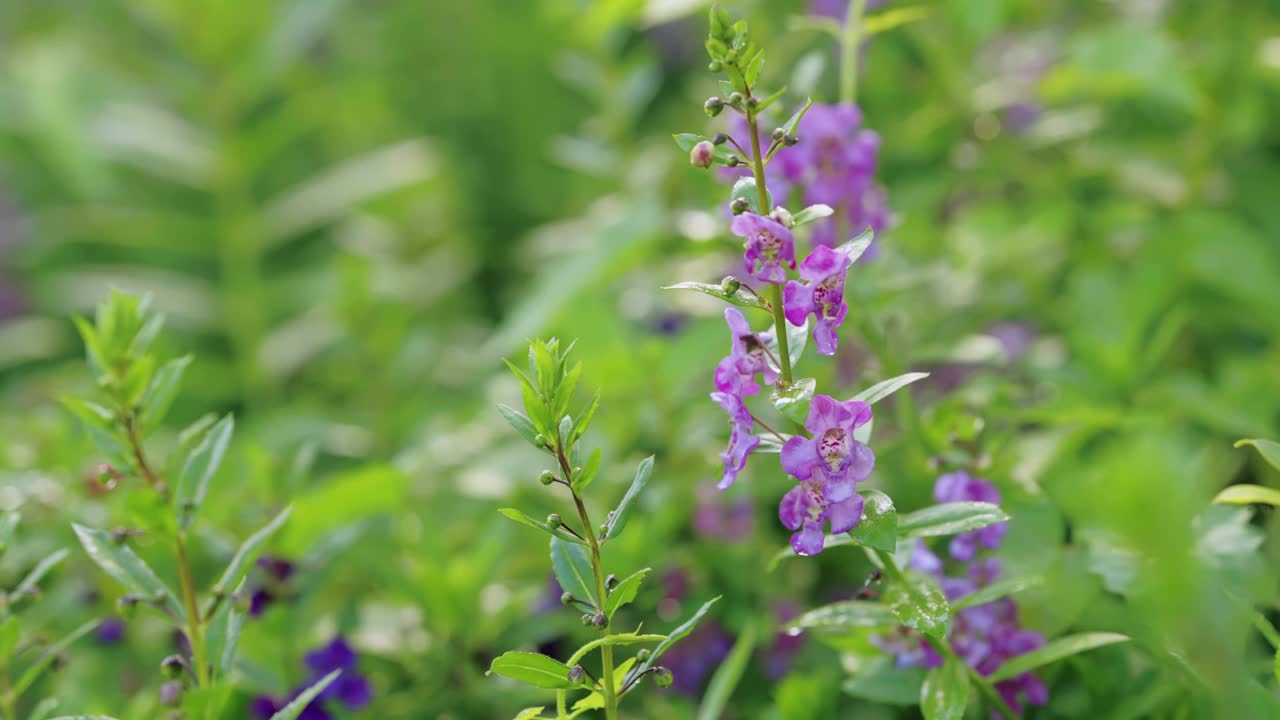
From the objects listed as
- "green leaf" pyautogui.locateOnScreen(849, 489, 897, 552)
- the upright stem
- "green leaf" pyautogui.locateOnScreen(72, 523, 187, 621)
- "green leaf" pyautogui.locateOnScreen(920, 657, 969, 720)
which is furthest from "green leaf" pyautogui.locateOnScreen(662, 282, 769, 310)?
"green leaf" pyautogui.locateOnScreen(72, 523, 187, 621)

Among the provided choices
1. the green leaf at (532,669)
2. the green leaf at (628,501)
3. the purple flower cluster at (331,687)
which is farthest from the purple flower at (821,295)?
the purple flower cluster at (331,687)

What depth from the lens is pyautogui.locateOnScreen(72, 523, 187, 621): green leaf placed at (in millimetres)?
660

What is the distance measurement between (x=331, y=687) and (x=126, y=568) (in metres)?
0.23

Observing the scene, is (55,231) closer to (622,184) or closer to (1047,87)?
(622,184)

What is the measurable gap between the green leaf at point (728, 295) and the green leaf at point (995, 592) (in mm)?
214

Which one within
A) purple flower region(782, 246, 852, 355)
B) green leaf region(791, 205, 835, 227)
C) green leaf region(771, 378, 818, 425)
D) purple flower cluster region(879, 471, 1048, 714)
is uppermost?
green leaf region(791, 205, 835, 227)

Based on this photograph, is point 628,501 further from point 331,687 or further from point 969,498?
point 331,687

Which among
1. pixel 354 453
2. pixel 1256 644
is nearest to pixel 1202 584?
pixel 1256 644

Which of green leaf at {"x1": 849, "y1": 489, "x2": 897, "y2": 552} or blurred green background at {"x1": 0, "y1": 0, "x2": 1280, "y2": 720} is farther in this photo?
blurred green background at {"x1": 0, "y1": 0, "x2": 1280, "y2": 720}

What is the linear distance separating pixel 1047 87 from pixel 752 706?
2.53 feet

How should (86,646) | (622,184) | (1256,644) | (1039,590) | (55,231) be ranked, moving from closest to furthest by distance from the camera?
(1039,590) → (1256,644) → (86,646) → (622,184) → (55,231)

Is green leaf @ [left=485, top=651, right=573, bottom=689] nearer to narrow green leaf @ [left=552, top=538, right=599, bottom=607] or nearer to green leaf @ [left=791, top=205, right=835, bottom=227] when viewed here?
narrow green leaf @ [left=552, top=538, right=599, bottom=607]

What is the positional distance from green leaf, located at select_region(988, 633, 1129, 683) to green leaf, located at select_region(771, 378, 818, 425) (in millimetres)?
213

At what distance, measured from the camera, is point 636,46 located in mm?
2410
